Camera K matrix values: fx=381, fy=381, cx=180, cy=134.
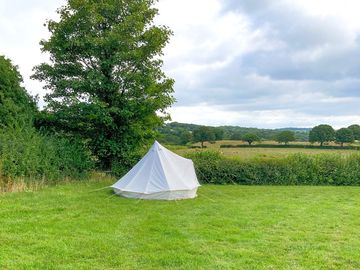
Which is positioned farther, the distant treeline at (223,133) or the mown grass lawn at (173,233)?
the distant treeline at (223,133)

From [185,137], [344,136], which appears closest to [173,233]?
[185,137]

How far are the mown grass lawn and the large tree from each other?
15.9 ft

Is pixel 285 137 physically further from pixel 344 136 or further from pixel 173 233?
pixel 173 233

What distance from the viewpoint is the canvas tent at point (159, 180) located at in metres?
10.8

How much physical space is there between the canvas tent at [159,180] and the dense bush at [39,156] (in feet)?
9.57

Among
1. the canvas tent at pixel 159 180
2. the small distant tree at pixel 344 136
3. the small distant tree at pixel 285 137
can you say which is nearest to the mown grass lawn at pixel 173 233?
the canvas tent at pixel 159 180

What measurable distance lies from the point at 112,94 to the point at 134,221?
8510 mm

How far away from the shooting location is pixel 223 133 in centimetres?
2455

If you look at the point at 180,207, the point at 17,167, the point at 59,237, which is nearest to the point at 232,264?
the point at 59,237

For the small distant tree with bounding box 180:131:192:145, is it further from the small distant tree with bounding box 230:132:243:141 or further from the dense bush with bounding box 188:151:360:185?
the dense bush with bounding box 188:151:360:185

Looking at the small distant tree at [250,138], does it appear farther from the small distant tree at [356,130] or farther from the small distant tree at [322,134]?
the small distant tree at [356,130]

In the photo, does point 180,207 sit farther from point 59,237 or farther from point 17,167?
point 17,167

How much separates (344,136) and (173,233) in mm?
19111

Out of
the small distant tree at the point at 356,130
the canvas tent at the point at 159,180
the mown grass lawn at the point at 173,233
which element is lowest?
the mown grass lawn at the point at 173,233
